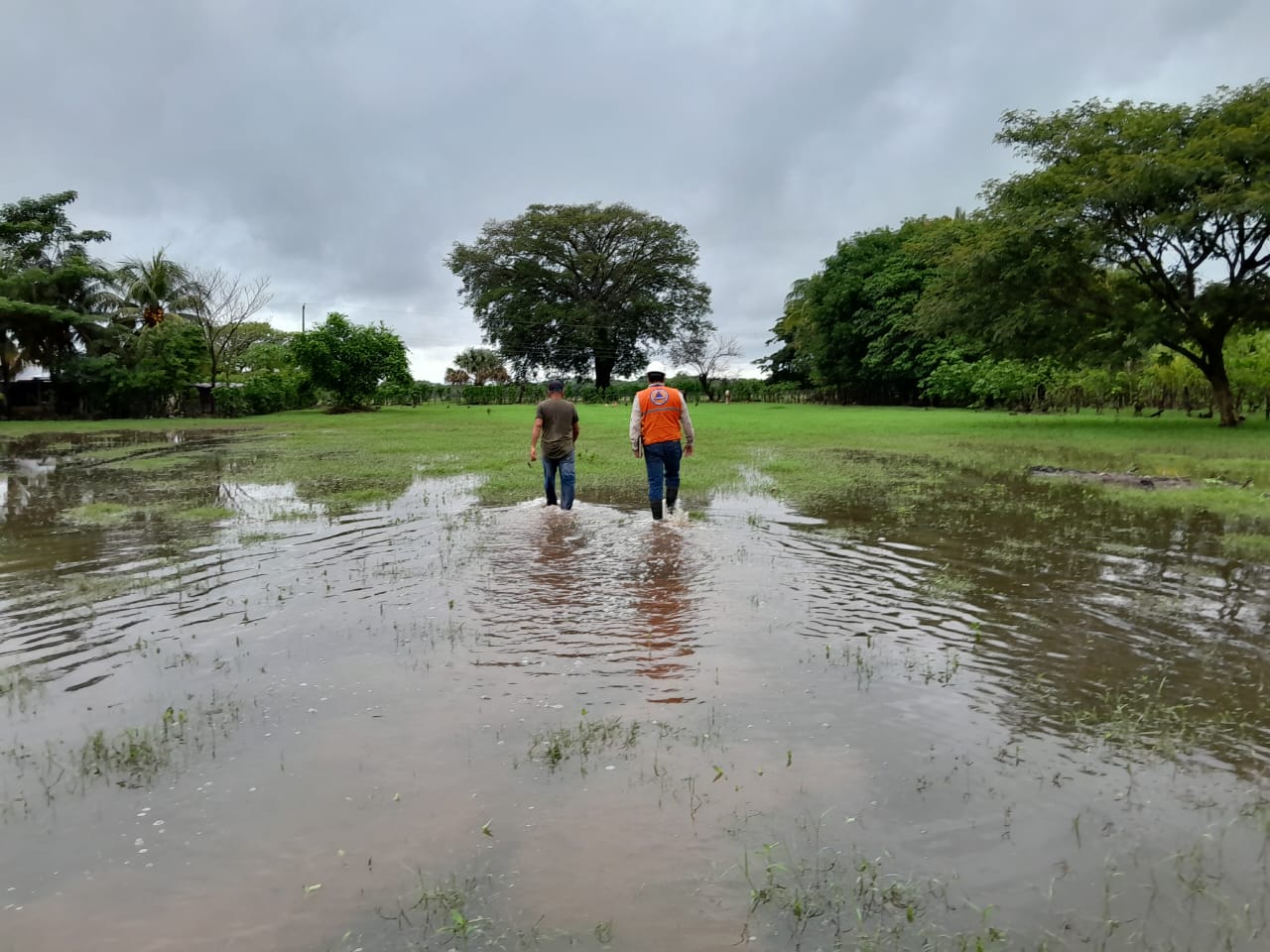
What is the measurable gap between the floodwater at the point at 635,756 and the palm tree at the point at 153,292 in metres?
47.2

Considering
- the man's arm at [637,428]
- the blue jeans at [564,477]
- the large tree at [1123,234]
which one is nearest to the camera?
the man's arm at [637,428]

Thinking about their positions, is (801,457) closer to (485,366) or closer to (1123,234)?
(1123,234)

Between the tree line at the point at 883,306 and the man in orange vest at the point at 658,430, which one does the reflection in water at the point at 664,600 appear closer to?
the man in orange vest at the point at 658,430

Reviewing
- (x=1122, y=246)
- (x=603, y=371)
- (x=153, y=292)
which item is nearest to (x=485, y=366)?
(x=603, y=371)

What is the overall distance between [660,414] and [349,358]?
141 ft

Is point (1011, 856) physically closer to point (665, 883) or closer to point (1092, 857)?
point (1092, 857)

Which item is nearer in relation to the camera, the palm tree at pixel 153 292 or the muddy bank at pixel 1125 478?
the muddy bank at pixel 1125 478

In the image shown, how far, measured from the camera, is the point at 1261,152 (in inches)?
850

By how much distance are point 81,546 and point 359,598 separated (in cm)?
490

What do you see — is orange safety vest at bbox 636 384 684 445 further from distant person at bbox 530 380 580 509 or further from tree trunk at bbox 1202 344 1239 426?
tree trunk at bbox 1202 344 1239 426

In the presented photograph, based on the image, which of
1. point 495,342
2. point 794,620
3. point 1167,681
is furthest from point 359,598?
point 495,342

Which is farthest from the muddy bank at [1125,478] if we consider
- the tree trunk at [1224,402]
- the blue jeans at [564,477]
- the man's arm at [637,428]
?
the tree trunk at [1224,402]

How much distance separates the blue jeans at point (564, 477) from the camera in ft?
36.5

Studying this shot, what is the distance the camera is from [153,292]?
160 feet
